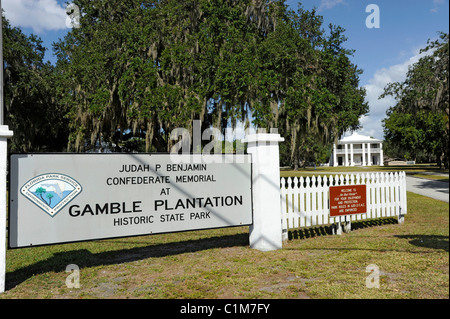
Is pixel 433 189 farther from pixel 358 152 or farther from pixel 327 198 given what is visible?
pixel 358 152

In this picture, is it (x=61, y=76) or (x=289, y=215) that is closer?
(x=289, y=215)

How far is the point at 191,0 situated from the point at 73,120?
381 inches

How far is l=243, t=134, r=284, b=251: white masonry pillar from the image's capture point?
6977mm

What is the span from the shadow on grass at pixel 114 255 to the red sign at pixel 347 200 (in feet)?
7.48

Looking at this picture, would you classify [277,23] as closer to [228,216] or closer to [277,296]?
[228,216]

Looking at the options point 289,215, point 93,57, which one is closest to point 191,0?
point 93,57

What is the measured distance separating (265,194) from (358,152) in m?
86.0

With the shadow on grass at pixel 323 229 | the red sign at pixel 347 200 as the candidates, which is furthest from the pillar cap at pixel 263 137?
the shadow on grass at pixel 323 229

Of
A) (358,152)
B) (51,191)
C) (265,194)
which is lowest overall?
(265,194)

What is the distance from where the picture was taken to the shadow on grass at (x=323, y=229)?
8380mm

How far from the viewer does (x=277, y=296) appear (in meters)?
4.32

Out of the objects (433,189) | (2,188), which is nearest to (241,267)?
(2,188)

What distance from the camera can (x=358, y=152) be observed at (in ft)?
284

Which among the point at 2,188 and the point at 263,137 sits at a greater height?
the point at 263,137
